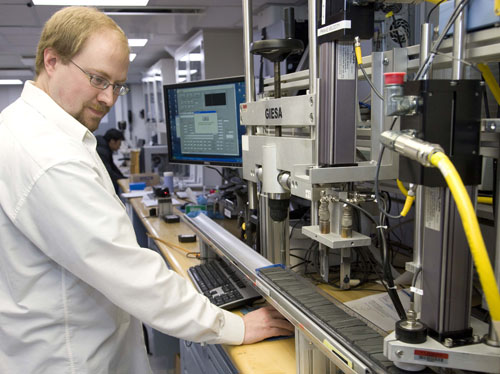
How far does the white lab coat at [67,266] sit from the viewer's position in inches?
35.1

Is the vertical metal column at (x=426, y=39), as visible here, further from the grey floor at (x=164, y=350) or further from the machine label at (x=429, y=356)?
the grey floor at (x=164, y=350)

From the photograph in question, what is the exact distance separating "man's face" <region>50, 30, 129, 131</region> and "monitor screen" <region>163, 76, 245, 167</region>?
3.58 ft

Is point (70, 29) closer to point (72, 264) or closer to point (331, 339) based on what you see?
point (72, 264)

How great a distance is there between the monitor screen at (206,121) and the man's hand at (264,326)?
46.1 inches

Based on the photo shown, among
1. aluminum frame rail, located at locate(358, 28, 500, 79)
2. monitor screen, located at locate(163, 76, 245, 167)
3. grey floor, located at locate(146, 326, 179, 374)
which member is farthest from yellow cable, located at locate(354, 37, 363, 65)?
grey floor, located at locate(146, 326, 179, 374)

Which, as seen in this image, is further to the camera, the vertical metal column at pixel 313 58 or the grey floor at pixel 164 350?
the grey floor at pixel 164 350

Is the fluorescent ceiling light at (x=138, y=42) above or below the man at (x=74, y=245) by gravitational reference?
above

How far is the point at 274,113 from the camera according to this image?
1149 mm

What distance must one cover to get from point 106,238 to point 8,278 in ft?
0.94

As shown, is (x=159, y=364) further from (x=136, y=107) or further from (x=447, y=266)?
(x=136, y=107)

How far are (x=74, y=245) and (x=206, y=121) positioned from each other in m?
1.57

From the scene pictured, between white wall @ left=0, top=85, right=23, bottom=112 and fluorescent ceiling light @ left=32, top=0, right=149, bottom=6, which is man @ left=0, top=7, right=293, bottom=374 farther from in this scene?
white wall @ left=0, top=85, right=23, bottom=112

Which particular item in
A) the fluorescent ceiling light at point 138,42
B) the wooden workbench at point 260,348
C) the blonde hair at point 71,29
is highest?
the fluorescent ceiling light at point 138,42

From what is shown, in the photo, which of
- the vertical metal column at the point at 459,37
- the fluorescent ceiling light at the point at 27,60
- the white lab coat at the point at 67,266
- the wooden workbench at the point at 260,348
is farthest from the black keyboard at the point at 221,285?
the fluorescent ceiling light at the point at 27,60
